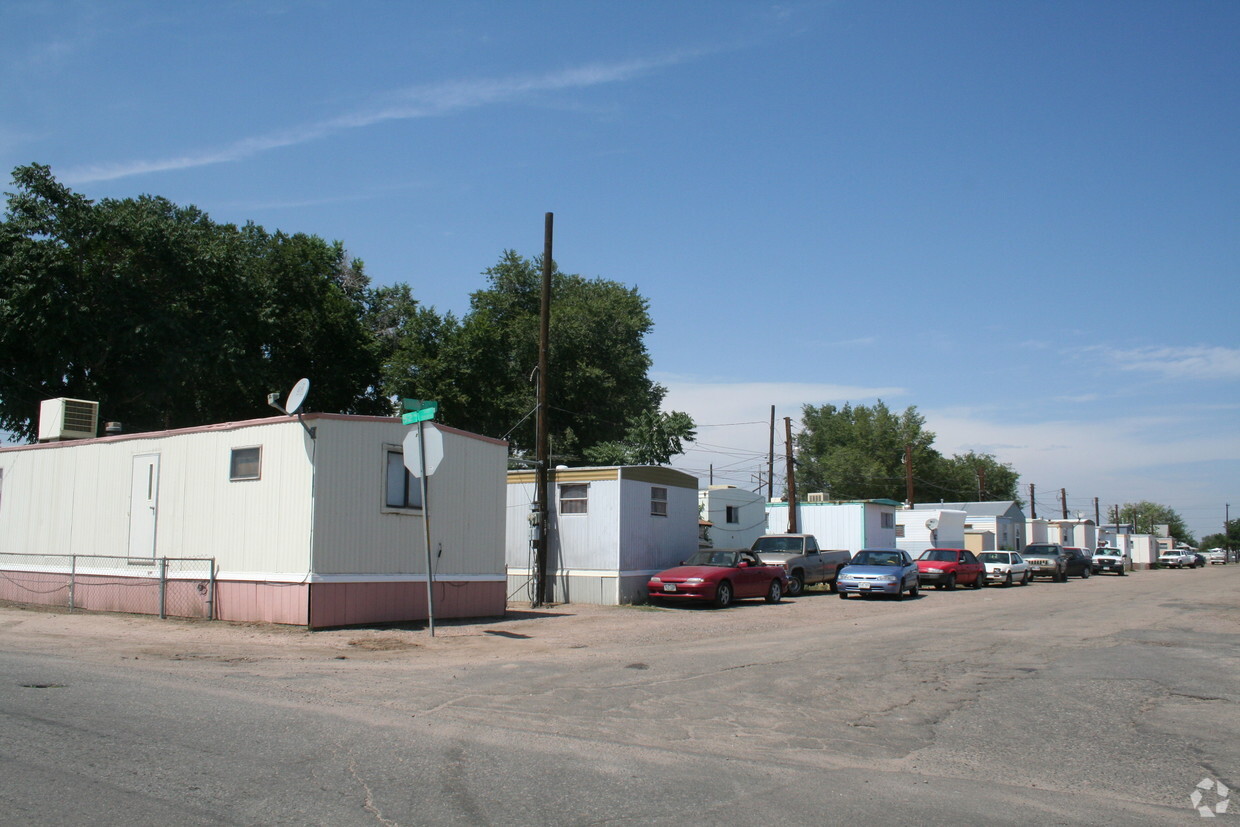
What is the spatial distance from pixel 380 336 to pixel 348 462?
105 feet

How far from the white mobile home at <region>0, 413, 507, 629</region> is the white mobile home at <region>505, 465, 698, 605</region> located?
470 cm

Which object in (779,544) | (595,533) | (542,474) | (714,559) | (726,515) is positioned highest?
(542,474)

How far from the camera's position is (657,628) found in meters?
16.6

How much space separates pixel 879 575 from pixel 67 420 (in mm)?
20430

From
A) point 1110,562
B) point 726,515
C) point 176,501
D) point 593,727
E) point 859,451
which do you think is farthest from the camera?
point 859,451

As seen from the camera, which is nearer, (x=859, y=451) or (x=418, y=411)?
(x=418, y=411)

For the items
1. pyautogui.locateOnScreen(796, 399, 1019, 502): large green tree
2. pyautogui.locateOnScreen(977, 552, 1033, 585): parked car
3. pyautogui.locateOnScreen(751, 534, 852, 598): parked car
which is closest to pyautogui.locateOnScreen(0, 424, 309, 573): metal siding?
pyautogui.locateOnScreen(751, 534, 852, 598): parked car

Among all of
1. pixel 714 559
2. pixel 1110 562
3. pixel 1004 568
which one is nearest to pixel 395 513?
pixel 714 559

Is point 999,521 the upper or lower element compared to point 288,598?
upper

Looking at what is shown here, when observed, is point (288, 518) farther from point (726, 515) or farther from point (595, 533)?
point (726, 515)

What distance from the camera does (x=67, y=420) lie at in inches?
766

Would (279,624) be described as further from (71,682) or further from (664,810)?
(664,810)

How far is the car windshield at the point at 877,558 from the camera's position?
88.3ft

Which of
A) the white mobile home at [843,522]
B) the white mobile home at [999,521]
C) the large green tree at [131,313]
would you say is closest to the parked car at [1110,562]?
the white mobile home at [999,521]
